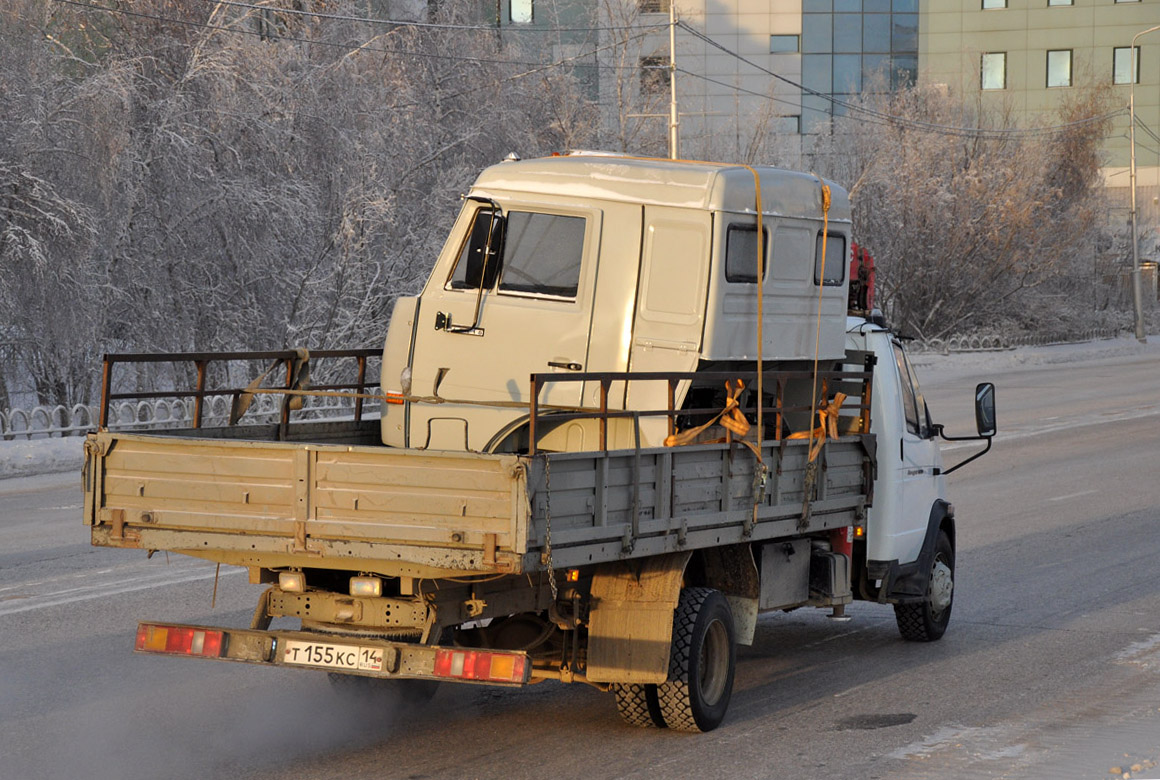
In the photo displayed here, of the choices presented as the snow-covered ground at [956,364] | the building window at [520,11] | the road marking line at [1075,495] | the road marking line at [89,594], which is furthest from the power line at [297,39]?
the building window at [520,11]

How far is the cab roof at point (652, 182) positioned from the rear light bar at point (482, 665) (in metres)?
2.92

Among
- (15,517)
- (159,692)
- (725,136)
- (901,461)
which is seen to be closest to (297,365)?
(159,692)

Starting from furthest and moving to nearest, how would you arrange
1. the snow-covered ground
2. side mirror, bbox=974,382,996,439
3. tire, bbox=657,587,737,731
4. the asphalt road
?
the snow-covered ground, side mirror, bbox=974,382,996,439, tire, bbox=657,587,737,731, the asphalt road

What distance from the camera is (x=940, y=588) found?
8930 millimetres

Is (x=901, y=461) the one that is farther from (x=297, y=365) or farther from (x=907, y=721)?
(x=297, y=365)

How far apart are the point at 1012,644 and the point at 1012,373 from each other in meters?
30.3

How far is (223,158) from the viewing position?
22.4 m

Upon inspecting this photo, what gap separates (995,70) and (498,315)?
237 ft

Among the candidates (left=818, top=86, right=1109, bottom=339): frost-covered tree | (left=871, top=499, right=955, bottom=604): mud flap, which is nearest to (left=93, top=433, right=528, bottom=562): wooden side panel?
(left=871, top=499, right=955, bottom=604): mud flap

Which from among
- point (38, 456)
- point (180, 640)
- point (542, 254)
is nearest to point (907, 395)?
point (542, 254)

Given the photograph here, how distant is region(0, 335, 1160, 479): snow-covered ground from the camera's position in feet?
58.7

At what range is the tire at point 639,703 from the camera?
654 cm

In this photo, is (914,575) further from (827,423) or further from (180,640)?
(180,640)

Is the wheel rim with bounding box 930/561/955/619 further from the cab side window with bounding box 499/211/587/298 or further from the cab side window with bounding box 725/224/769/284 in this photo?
the cab side window with bounding box 499/211/587/298
